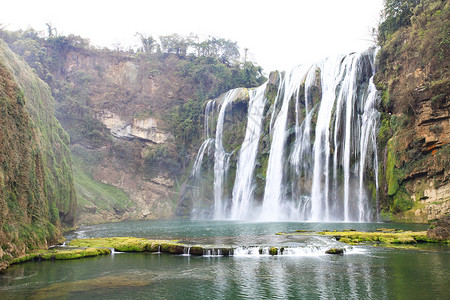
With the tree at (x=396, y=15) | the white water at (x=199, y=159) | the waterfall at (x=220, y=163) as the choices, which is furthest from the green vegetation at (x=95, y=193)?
the tree at (x=396, y=15)

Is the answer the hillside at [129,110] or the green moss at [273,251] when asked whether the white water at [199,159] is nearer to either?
the hillside at [129,110]

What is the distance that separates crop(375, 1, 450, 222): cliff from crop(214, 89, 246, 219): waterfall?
2736 centimetres

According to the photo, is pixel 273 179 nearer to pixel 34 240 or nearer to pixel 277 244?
pixel 277 244

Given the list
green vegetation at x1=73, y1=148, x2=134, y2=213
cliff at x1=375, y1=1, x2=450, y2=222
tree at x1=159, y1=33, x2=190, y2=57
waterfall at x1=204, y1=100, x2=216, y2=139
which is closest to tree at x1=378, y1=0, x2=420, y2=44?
cliff at x1=375, y1=1, x2=450, y2=222

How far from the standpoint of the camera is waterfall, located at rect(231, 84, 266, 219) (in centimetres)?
4891

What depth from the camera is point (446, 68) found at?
2822 centimetres

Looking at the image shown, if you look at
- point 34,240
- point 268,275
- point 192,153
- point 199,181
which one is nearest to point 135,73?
point 192,153

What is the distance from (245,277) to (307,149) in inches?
1198

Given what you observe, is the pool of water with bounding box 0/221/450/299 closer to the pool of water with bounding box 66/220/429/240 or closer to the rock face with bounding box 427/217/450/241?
the rock face with bounding box 427/217/450/241

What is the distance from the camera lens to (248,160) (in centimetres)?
5078

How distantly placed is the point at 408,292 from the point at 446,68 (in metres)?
24.3

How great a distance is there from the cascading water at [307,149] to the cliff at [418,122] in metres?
1.98

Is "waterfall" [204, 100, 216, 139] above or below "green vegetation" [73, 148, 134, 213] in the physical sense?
above

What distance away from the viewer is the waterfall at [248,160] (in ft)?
160
